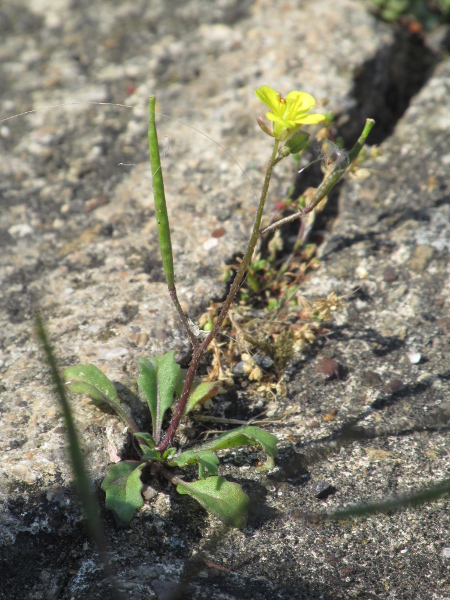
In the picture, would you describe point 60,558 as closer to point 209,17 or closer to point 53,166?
point 53,166

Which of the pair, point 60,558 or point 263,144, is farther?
point 263,144

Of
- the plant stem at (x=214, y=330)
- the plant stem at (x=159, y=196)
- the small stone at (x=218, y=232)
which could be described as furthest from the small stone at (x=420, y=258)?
the plant stem at (x=159, y=196)

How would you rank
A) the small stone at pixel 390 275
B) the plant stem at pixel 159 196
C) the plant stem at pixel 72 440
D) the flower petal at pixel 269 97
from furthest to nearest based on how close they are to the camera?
the small stone at pixel 390 275
the flower petal at pixel 269 97
the plant stem at pixel 159 196
the plant stem at pixel 72 440

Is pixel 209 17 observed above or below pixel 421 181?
above

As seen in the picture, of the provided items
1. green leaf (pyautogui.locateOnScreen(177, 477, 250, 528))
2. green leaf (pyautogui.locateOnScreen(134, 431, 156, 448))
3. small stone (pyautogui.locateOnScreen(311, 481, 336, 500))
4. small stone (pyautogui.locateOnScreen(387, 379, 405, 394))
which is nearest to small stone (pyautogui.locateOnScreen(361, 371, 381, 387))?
small stone (pyautogui.locateOnScreen(387, 379, 405, 394))

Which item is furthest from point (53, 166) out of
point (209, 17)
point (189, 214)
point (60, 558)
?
point (60, 558)

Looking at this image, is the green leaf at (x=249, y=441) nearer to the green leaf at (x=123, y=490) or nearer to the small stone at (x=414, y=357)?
the green leaf at (x=123, y=490)

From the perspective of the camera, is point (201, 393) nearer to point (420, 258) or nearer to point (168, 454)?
point (168, 454)

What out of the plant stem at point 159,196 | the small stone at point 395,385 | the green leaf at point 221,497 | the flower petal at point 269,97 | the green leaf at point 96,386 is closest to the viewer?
the plant stem at point 159,196
